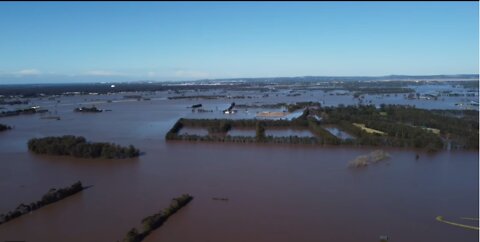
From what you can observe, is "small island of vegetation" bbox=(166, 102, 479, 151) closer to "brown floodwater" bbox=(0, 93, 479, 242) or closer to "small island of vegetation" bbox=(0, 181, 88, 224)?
"brown floodwater" bbox=(0, 93, 479, 242)

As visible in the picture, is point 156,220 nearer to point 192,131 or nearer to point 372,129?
point 192,131

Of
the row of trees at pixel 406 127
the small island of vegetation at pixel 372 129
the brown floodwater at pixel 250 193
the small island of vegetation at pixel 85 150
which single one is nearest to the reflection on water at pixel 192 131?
the small island of vegetation at pixel 372 129

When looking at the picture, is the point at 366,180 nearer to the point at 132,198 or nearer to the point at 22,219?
the point at 132,198

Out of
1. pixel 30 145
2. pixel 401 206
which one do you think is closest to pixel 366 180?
pixel 401 206

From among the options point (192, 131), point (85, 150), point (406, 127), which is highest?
point (85, 150)

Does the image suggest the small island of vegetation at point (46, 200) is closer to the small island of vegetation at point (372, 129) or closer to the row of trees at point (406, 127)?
the small island of vegetation at point (372, 129)

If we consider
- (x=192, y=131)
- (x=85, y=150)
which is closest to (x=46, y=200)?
(x=85, y=150)
